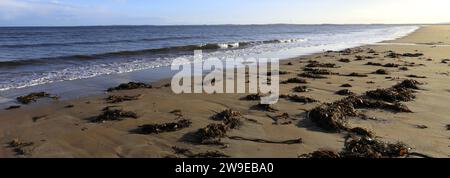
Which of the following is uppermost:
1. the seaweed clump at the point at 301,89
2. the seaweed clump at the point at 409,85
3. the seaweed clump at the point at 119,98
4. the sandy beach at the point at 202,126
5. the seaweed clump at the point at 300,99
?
the seaweed clump at the point at 409,85

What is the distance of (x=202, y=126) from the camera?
6.25 m

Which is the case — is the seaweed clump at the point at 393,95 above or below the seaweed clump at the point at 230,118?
above

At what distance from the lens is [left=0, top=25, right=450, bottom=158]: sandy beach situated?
5180 millimetres

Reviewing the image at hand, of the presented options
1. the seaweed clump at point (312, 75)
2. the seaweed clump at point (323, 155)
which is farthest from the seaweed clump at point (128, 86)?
the seaweed clump at point (323, 155)

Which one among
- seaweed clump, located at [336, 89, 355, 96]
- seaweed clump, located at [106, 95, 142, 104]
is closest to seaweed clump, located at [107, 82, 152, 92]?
seaweed clump, located at [106, 95, 142, 104]

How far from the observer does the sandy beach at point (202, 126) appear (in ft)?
17.0

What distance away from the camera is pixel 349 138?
5.58m

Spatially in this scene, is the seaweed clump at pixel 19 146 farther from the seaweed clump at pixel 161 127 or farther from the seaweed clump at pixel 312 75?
the seaweed clump at pixel 312 75

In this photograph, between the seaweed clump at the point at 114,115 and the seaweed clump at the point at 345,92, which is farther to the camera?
the seaweed clump at the point at 345,92

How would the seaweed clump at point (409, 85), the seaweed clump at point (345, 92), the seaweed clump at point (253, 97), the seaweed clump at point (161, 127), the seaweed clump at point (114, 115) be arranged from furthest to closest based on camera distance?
the seaweed clump at point (409, 85) → the seaweed clump at point (345, 92) → the seaweed clump at point (253, 97) → the seaweed clump at point (114, 115) → the seaweed clump at point (161, 127)
